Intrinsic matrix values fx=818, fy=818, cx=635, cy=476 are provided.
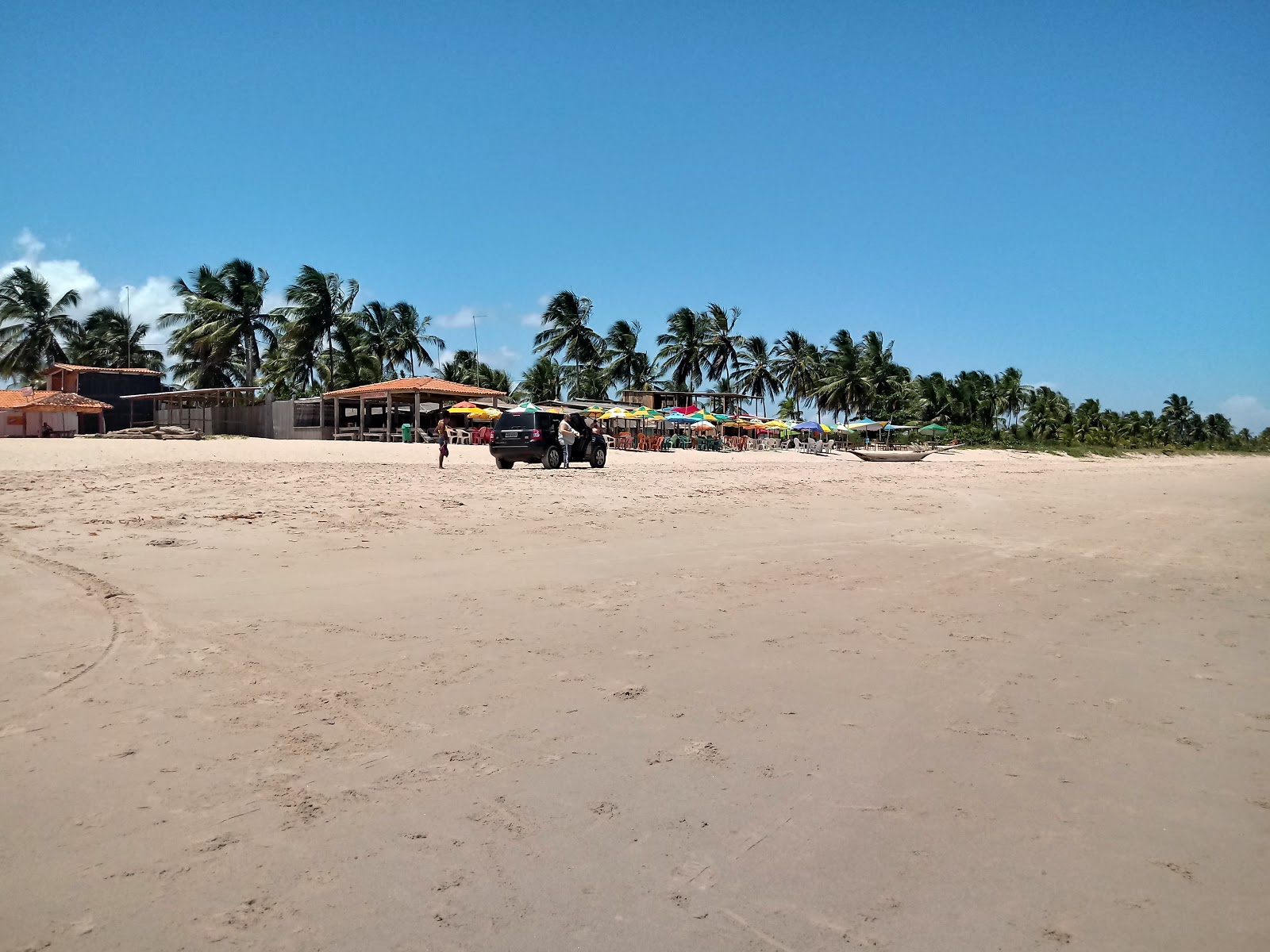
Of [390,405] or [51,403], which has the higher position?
[390,405]

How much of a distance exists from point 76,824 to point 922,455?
39.9 m

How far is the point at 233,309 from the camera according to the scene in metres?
47.5

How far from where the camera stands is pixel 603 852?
9.04ft

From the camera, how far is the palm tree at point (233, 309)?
4703 centimetres

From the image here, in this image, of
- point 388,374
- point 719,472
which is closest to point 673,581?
point 719,472

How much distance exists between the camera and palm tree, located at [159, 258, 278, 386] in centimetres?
4703

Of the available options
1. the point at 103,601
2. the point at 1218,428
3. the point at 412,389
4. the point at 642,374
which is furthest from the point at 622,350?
the point at 1218,428

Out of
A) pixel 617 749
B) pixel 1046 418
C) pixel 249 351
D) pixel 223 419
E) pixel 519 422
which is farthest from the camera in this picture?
pixel 1046 418

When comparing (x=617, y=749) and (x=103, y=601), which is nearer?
(x=617, y=749)

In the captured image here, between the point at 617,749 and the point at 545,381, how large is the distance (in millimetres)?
62114

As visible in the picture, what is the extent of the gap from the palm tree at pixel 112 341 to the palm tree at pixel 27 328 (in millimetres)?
2413

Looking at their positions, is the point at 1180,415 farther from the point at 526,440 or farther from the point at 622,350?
the point at 526,440

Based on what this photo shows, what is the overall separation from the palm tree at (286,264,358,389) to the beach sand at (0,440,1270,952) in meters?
41.3

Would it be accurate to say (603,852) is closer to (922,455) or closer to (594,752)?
(594,752)
